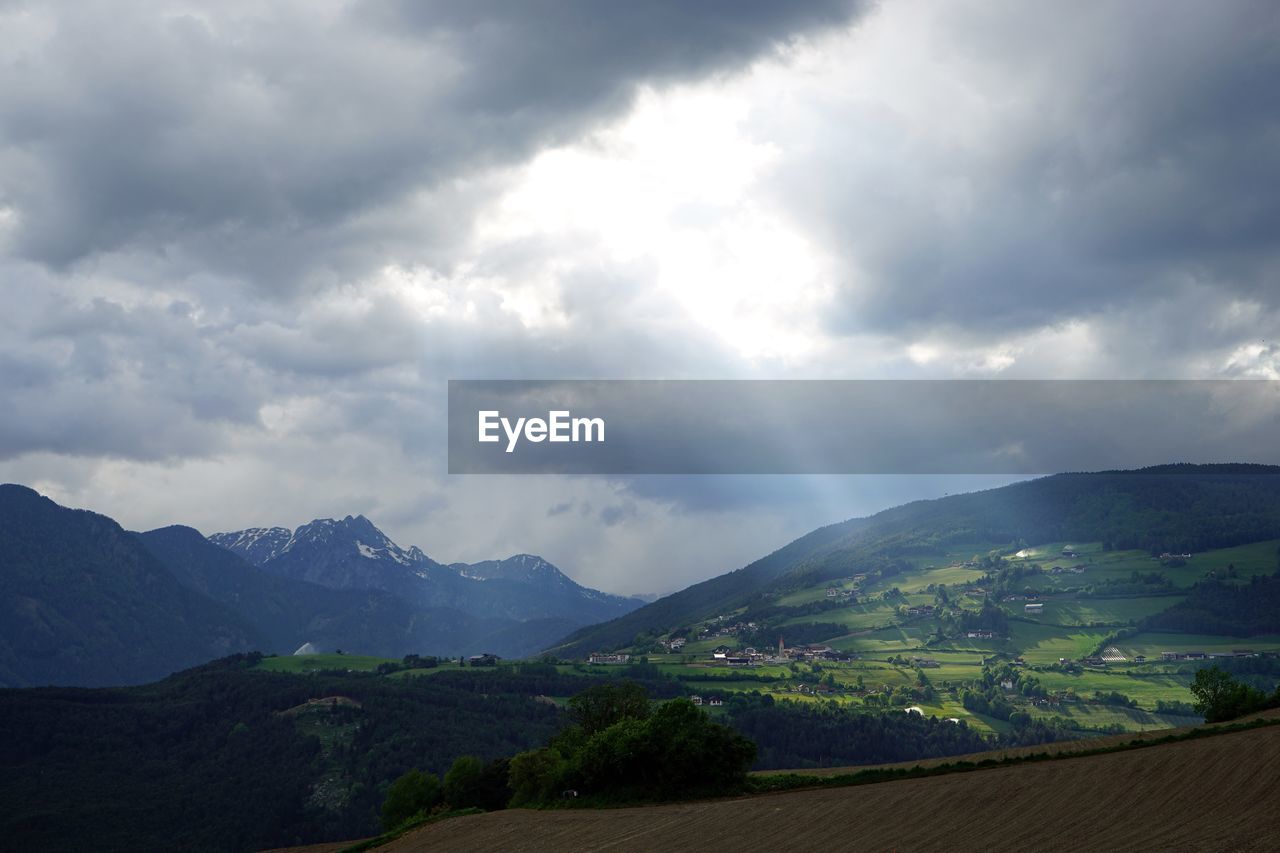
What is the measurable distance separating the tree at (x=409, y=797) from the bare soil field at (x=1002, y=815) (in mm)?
87818

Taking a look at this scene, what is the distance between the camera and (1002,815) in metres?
57.7

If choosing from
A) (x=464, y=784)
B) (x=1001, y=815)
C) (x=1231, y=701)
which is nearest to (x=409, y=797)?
(x=464, y=784)

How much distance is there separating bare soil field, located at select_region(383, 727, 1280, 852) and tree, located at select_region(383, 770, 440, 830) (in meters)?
87.8

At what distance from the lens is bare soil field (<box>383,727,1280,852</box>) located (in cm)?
5028

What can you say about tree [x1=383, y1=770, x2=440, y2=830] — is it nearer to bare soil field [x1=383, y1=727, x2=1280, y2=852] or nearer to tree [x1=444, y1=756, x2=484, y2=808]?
tree [x1=444, y1=756, x2=484, y2=808]

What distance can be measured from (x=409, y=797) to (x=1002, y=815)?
133190 millimetres

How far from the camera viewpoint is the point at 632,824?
72625 millimetres

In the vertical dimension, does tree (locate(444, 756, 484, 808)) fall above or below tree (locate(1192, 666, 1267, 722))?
below

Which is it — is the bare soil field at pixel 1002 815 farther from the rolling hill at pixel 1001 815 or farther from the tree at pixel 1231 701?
the tree at pixel 1231 701

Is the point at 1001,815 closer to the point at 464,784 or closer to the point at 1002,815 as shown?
the point at 1002,815

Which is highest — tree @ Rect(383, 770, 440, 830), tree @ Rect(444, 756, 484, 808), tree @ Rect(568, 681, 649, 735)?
tree @ Rect(568, 681, 649, 735)

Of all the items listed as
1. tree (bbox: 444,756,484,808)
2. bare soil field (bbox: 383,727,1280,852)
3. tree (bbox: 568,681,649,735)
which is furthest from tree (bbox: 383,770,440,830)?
bare soil field (bbox: 383,727,1280,852)

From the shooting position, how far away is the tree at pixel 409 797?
16400cm

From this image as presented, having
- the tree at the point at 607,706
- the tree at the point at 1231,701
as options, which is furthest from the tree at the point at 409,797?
the tree at the point at 1231,701
